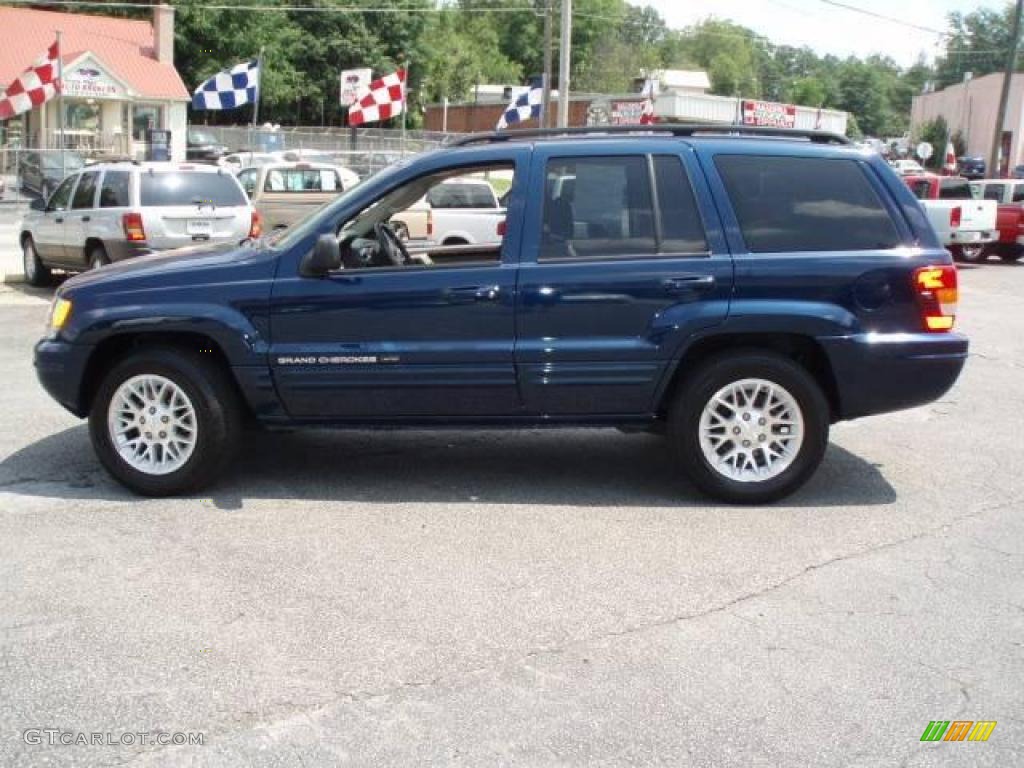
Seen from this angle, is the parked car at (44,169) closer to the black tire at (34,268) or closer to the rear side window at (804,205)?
the black tire at (34,268)

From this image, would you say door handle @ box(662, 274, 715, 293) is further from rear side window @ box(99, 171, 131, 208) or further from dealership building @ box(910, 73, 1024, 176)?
dealership building @ box(910, 73, 1024, 176)

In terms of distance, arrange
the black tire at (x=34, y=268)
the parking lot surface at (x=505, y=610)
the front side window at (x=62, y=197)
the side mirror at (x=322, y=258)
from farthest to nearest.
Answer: the black tire at (x=34, y=268) < the front side window at (x=62, y=197) < the side mirror at (x=322, y=258) < the parking lot surface at (x=505, y=610)

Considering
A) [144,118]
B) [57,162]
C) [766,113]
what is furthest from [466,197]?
[144,118]

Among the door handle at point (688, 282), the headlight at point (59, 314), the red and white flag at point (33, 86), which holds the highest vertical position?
the red and white flag at point (33, 86)

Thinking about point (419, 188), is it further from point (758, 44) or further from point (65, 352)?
point (758, 44)

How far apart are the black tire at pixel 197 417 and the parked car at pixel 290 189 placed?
38.7 ft

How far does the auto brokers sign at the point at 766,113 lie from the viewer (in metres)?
32.3

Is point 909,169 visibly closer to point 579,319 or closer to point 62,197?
point 62,197

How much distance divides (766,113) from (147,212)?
25176 mm

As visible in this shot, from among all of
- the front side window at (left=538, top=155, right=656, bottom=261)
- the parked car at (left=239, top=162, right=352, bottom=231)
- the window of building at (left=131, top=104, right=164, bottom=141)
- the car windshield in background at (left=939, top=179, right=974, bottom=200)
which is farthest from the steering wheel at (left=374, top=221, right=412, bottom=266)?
→ the window of building at (left=131, top=104, right=164, bottom=141)

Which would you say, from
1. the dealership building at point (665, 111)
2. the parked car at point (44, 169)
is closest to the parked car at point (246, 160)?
the parked car at point (44, 169)

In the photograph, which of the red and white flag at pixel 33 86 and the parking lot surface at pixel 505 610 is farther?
the red and white flag at pixel 33 86

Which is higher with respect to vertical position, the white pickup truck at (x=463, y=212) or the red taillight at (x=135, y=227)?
the white pickup truck at (x=463, y=212)

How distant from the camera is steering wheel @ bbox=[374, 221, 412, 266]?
244 inches
